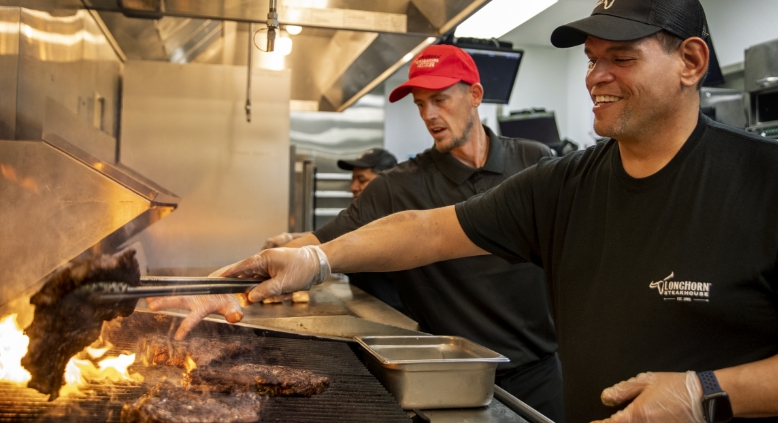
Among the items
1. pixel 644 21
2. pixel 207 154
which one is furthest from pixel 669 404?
pixel 207 154

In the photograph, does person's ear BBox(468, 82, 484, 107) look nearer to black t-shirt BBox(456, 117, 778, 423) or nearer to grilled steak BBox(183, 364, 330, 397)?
black t-shirt BBox(456, 117, 778, 423)

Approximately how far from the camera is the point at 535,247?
1.89 metres

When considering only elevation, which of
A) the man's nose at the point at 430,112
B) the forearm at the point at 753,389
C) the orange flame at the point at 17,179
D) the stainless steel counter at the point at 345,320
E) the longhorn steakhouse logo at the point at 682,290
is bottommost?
the stainless steel counter at the point at 345,320

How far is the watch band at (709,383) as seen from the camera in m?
1.22

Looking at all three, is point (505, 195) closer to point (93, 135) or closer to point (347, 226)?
point (347, 226)

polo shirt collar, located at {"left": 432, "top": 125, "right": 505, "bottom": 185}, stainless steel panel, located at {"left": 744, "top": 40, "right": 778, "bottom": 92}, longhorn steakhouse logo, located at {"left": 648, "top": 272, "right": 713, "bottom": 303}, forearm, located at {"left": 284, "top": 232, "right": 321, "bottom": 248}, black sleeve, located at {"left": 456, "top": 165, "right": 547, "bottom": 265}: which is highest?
stainless steel panel, located at {"left": 744, "top": 40, "right": 778, "bottom": 92}

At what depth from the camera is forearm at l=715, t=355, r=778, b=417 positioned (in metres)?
1.22

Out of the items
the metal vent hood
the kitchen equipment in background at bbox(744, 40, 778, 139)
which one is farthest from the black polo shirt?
the kitchen equipment in background at bbox(744, 40, 778, 139)

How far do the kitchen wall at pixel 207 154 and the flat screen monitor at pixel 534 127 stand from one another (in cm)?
400

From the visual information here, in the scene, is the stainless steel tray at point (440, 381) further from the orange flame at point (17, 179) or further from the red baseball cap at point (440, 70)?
the red baseball cap at point (440, 70)

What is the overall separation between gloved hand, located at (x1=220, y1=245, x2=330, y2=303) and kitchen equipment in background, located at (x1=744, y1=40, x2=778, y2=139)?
4202mm

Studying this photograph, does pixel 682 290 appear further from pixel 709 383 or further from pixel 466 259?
pixel 466 259

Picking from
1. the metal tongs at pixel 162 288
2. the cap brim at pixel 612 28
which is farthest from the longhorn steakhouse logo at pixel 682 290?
the metal tongs at pixel 162 288

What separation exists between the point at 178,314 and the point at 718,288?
1.72m
